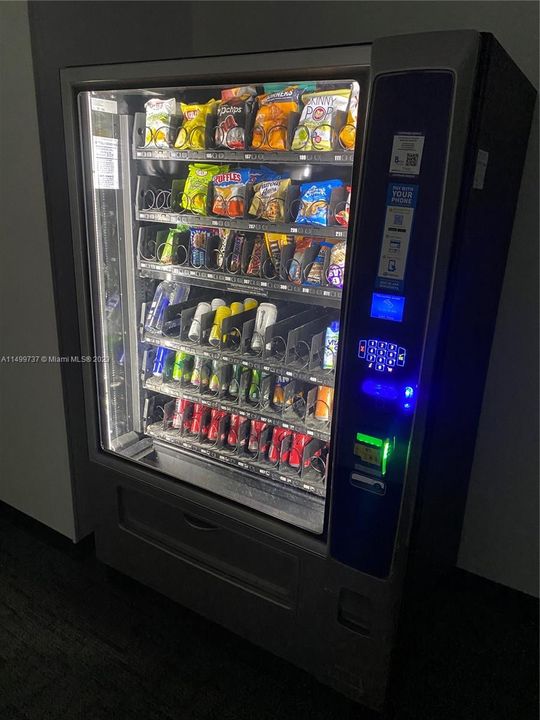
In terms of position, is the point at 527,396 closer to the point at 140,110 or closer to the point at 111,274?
the point at 111,274

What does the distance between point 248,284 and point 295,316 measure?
28 centimetres

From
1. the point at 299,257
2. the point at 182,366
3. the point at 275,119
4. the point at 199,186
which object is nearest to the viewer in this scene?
the point at 275,119

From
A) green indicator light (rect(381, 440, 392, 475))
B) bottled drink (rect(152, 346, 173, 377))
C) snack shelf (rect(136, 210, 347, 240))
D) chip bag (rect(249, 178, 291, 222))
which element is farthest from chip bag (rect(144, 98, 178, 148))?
green indicator light (rect(381, 440, 392, 475))

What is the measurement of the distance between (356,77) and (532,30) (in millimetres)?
830

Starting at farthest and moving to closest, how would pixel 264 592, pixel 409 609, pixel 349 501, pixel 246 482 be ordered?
pixel 246 482 → pixel 264 592 → pixel 409 609 → pixel 349 501

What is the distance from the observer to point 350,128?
57.9 inches

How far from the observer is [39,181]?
1869mm

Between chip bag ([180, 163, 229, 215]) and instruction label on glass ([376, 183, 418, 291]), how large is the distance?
76cm

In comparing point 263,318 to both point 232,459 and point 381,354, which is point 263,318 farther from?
point 381,354

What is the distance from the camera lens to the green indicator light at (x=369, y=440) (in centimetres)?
138

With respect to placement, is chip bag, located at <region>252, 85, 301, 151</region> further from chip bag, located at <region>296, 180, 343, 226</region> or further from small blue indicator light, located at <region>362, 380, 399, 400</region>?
small blue indicator light, located at <region>362, 380, 399, 400</region>

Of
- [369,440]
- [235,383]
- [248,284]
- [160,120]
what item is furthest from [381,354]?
[160,120]

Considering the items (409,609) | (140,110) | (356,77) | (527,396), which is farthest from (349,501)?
(140,110)

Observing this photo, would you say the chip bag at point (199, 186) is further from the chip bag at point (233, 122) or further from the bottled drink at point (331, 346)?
the bottled drink at point (331, 346)
